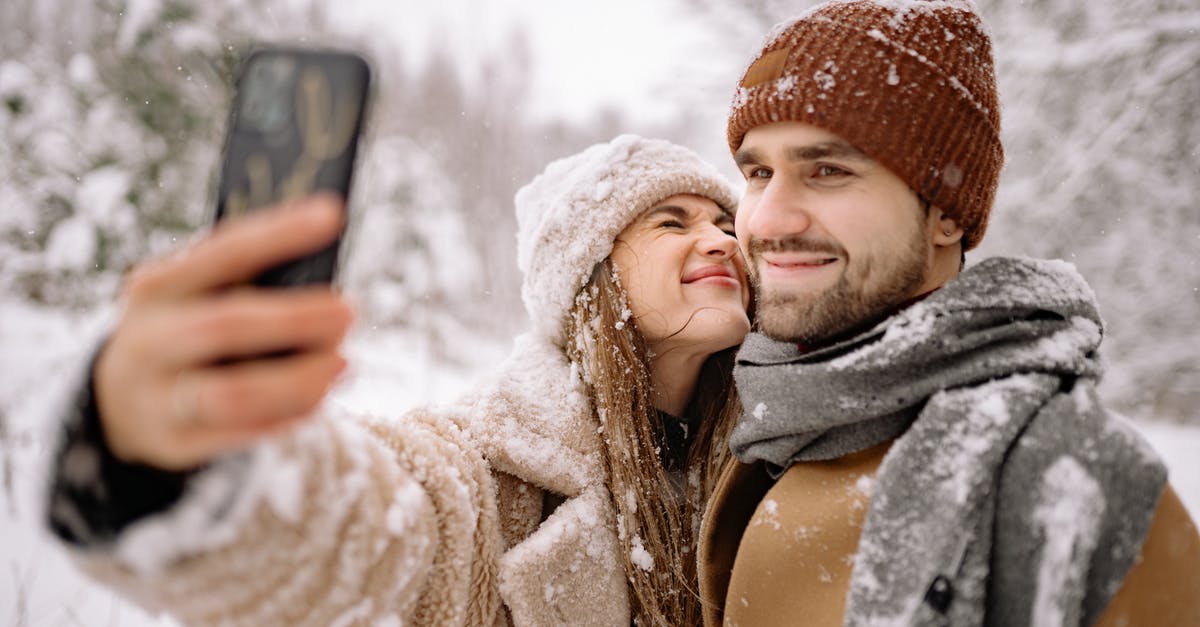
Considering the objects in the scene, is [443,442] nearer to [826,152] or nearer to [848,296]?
[848,296]

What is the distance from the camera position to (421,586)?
3.69 feet

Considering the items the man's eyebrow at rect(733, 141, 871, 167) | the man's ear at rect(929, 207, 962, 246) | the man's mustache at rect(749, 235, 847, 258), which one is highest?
the man's eyebrow at rect(733, 141, 871, 167)

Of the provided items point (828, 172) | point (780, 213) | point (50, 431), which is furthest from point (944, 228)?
point (50, 431)

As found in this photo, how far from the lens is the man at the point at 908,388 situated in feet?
3.26

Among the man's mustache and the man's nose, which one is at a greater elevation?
the man's nose

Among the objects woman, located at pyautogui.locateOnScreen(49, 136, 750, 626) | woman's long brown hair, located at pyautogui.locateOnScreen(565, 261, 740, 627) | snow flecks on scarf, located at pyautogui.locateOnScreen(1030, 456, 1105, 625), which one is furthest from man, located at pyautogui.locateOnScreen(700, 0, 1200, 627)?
woman, located at pyautogui.locateOnScreen(49, 136, 750, 626)

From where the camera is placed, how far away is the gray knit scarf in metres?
0.97

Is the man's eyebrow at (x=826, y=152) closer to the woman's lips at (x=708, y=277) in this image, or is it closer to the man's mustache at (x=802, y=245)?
the man's mustache at (x=802, y=245)

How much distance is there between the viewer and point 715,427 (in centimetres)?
212

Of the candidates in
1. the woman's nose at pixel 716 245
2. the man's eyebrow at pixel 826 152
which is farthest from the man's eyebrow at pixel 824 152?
the woman's nose at pixel 716 245

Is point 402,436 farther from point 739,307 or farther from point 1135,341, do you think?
point 1135,341

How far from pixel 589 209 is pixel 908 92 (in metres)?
1.06

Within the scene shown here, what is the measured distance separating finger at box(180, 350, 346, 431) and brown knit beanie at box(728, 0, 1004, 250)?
4.51ft

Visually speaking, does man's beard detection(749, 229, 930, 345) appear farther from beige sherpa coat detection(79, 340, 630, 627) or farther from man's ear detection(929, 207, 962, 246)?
beige sherpa coat detection(79, 340, 630, 627)
